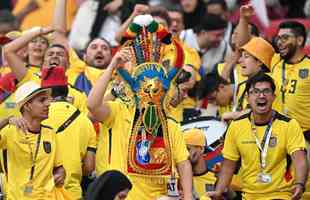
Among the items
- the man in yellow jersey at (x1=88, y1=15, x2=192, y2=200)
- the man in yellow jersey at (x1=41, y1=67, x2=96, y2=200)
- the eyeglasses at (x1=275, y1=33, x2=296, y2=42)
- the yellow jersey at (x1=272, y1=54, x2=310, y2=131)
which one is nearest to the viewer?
the man in yellow jersey at (x1=88, y1=15, x2=192, y2=200)

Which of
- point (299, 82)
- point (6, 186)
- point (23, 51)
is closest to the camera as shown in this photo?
point (6, 186)

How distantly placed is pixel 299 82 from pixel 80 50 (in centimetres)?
464

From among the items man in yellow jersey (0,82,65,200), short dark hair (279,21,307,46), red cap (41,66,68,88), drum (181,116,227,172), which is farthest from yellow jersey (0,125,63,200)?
short dark hair (279,21,307,46)

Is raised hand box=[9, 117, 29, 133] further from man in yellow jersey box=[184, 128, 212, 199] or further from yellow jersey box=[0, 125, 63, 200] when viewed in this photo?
man in yellow jersey box=[184, 128, 212, 199]

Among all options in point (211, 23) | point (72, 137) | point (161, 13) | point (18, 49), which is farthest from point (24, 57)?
point (211, 23)

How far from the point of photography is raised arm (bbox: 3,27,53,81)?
53.5 feet

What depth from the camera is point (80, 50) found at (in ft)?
67.4

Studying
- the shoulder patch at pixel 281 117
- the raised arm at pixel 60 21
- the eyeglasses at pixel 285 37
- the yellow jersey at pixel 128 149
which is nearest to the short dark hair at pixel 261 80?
the shoulder patch at pixel 281 117

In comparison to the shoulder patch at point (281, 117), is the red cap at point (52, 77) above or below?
above

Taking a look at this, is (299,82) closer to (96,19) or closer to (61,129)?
(61,129)

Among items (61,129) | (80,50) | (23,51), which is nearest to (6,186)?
(61,129)

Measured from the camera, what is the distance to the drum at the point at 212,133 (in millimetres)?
16469

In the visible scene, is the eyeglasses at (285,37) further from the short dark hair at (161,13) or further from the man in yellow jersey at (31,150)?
the man in yellow jersey at (31,150)

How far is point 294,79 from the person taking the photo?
1675cm
